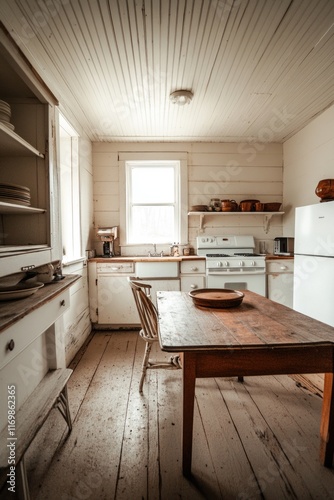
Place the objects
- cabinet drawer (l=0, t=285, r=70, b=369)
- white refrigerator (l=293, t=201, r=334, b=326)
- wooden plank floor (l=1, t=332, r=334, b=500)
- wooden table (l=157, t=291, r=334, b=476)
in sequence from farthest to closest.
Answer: white refrigerator (l=293, t=201, r=334, b=326) → wooden plank floor (l=1, t=332, r=334, b=500) → wooden table (l=157, t=291, r=334, b=476) → cabinet drawer (l=0, t=285, r=70, b=369)

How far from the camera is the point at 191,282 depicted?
11.4 ft

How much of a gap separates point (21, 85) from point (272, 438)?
2.60 meters

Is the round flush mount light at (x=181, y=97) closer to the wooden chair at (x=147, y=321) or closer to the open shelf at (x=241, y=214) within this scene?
the open shelf at (x=241, y=214)

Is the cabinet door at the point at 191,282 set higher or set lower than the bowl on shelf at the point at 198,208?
lower

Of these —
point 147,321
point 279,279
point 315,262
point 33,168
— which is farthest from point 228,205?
point 33,168

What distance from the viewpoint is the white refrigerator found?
2.42 m

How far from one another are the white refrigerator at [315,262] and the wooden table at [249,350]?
129cm

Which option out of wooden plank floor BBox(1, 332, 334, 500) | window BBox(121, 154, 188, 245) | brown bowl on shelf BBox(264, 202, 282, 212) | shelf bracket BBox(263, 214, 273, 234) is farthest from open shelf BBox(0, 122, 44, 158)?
shelf bracket BBox(263, 214, 273, 234)

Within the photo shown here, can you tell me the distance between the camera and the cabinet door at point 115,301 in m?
3.41

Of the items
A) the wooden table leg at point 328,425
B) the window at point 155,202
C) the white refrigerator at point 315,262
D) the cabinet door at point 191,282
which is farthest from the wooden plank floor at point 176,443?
the window at point 155,202

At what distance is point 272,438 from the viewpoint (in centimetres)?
155

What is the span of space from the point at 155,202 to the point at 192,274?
4.32 feet

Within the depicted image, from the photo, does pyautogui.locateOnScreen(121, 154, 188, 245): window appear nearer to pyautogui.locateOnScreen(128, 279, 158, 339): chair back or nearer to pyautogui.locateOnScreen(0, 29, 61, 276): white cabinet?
pyautogui.locateOnScreen(128, 279, 158, 339): chair back

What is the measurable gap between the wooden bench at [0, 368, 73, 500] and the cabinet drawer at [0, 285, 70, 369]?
1.17ft
